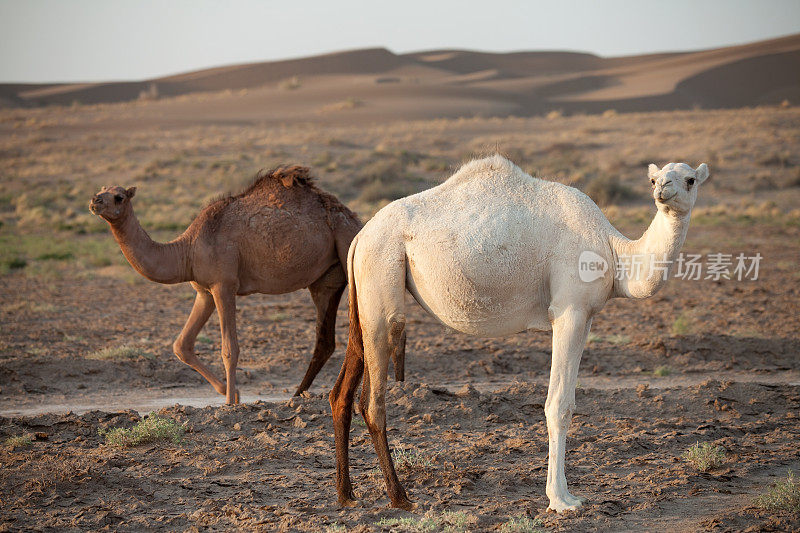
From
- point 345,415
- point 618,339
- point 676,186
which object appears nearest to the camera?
point 676,186

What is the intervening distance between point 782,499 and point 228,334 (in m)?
5.77

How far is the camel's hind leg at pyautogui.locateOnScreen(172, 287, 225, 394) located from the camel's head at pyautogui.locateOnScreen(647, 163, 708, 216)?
5783 millimetres

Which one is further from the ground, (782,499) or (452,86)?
(452,86)

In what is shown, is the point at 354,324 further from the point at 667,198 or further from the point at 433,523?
the point at 667,198

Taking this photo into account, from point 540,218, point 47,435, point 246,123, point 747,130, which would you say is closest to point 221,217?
point 47,435

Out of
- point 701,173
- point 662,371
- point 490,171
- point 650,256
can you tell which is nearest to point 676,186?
point 701,173

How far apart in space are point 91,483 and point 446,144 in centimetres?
4601

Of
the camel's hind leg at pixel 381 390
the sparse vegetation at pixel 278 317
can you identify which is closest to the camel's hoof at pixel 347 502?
the camel's hind leg at pixel 381 390

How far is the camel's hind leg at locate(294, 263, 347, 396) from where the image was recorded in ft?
32.4

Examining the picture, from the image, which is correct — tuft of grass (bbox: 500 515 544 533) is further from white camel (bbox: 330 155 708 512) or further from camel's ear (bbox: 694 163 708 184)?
camel's ear (bbox: 694 163 708 184)

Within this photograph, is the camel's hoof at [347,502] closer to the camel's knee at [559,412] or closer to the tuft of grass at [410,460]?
the tuft of grass at [410,460]

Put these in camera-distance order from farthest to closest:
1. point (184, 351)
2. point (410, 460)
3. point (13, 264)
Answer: point (13, 264), point (184, 351), point (410, 460)

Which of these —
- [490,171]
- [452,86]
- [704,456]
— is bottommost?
[704,456]

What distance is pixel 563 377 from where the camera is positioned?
6086 millimetres
